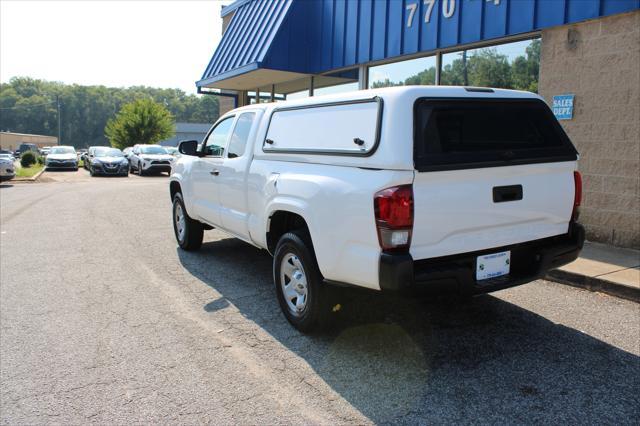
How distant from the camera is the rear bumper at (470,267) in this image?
11.1ft

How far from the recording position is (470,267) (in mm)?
3662

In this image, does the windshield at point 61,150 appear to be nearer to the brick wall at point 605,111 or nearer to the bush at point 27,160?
the bush at point 27,160

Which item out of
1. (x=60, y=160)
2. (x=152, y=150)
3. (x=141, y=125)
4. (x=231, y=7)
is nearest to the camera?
(x=231, y=7)

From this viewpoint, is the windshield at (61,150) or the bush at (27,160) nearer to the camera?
the windshield at (61,150)

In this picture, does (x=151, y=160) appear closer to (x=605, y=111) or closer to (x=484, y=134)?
(x=605, y=111)

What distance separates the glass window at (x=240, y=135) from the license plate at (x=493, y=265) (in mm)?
2737

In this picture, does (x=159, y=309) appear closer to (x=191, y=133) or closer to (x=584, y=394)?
(x=584, y=394)

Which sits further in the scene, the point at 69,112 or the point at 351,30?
the point at 69,112

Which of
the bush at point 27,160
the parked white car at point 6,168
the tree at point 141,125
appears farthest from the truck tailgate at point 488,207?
the tree at point 141,125

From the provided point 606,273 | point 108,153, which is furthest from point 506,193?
point 108,153

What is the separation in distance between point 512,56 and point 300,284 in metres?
6.06

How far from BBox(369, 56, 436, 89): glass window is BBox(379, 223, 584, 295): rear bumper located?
622 cm

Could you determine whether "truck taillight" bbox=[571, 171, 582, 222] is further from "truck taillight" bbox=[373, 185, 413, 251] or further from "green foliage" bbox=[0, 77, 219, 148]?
"green foliage" bbox=[0, 77, 219, 148]

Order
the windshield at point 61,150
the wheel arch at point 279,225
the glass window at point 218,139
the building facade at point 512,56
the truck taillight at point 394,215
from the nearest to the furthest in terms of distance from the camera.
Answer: the truck taillight at point 394,215, the wheel arch at point 279,225, the glass window at point 218,139, the building facade at point 512,56, the windshield at point 61,150
